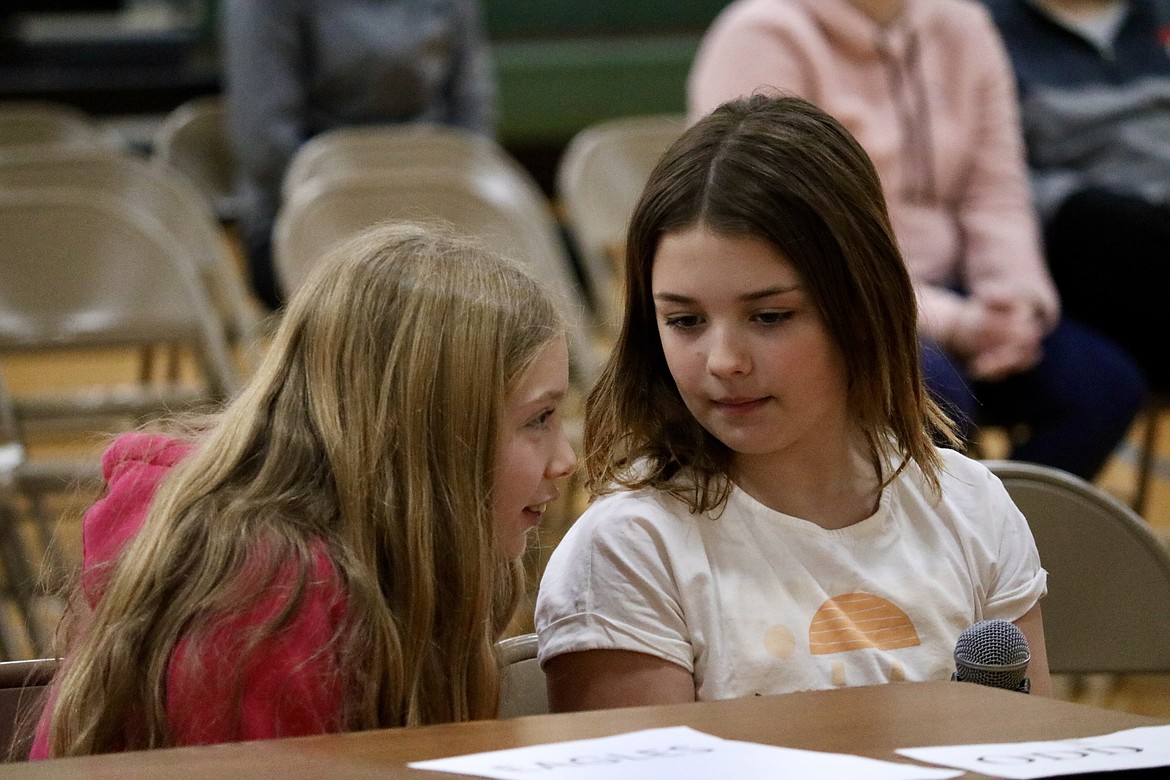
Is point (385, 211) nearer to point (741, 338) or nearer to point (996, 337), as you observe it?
point (996, 337)

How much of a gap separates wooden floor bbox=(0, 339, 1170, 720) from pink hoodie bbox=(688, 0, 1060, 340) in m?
0.59

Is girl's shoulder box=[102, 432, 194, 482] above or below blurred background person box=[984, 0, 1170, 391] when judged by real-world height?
below

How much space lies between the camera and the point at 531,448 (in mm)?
1057

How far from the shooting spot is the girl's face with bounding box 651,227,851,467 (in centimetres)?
106

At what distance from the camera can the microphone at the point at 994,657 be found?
2.82ft

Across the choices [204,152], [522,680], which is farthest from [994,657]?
[204,152]

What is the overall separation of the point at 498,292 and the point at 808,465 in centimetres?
29

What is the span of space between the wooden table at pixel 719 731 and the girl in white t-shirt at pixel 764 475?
0.78 feet

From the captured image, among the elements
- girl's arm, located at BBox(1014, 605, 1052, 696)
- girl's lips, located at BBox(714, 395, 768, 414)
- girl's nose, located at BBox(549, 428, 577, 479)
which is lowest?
girl's arm, located at BBox(1014, 605, 1052, 696)

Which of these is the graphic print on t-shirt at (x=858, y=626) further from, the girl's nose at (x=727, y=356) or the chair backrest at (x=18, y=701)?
the chair backrest at (x=18, y=701)

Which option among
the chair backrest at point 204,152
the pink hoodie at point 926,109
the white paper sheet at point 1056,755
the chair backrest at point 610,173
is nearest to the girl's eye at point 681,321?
the white paper sheet at point 1056,755

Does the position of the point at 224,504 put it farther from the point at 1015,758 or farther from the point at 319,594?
the point at 1015,758

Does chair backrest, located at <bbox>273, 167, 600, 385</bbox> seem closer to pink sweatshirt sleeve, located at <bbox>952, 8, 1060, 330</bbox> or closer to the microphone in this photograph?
pink sweatshirt sleeve, located at <bbox>952, 8, 1060, 330</bbox>

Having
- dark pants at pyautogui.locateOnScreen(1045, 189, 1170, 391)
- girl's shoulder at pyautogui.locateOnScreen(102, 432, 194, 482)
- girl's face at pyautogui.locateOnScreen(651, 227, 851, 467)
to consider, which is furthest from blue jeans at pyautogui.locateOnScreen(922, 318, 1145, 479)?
girl's shoulder at pyautogui.locateOnScreen(102, 432, 194, 482)
